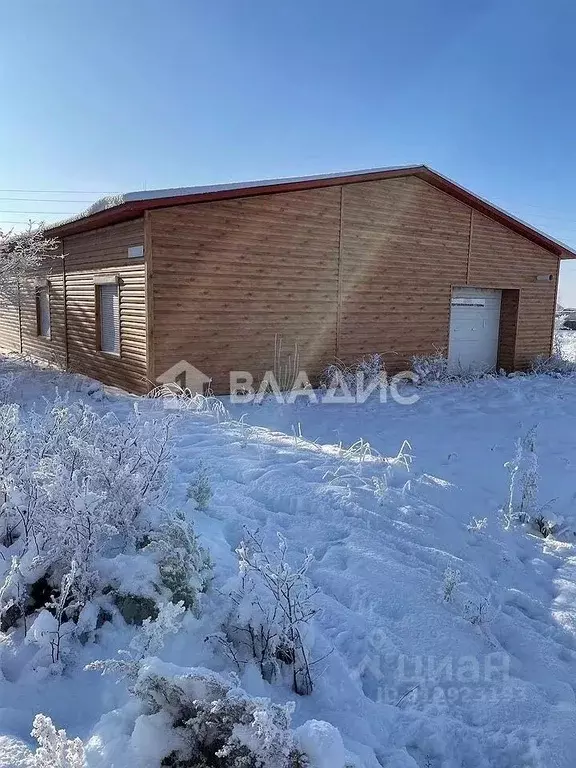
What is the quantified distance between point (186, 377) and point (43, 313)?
6.63 metres

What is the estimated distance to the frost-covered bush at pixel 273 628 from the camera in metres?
2.32

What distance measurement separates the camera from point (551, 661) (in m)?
2.74

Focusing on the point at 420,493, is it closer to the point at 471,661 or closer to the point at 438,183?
Result: the point at 471,661

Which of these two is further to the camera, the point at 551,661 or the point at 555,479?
the point at 555,479

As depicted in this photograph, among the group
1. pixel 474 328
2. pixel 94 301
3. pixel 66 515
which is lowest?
pixel 66 515

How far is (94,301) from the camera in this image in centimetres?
998

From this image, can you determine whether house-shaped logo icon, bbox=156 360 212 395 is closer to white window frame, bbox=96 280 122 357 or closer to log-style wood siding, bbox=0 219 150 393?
log-style wood siding, bbox=0 219 150 393

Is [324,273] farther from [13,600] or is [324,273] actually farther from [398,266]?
[13,600]

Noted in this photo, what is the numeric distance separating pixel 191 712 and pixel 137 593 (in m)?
0.81

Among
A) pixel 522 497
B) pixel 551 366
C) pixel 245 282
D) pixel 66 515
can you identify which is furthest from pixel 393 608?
pixel 551 366

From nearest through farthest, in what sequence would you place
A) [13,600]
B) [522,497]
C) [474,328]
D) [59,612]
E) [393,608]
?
[59,612]
[13,600]
[393,608]
[522,497]
[474,328]

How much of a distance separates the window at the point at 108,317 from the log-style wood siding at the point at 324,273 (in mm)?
1592

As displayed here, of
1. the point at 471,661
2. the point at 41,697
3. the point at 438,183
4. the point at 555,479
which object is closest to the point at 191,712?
the point at 41,697

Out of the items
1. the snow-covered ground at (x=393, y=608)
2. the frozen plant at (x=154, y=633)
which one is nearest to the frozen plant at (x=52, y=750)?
the snow-covered ground at (x=393, y=608)
